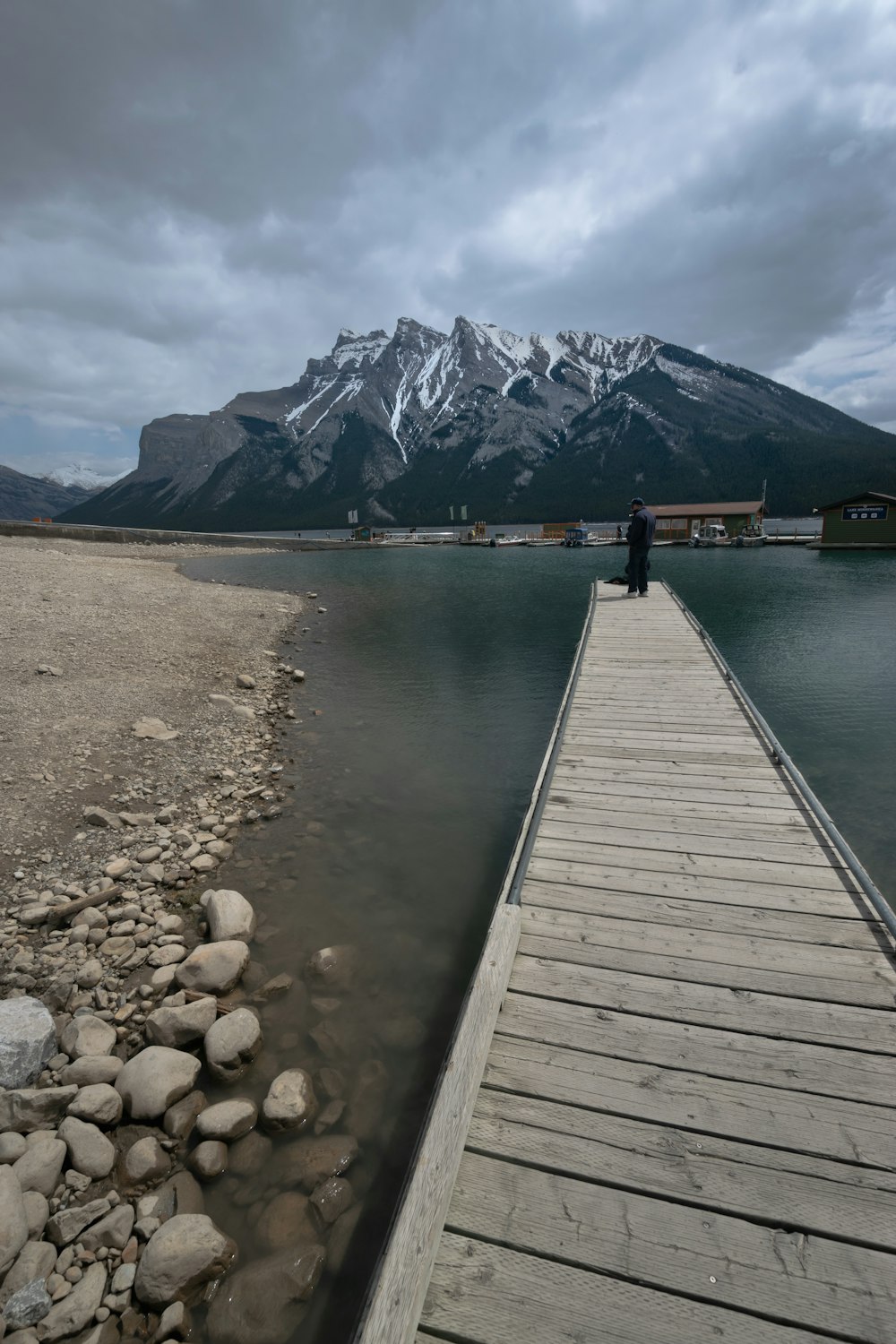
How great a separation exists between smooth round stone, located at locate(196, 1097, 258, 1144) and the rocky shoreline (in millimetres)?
16

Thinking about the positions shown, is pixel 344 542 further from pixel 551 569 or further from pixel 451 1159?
pixel 451 1159

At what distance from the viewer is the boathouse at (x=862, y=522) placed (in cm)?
5609

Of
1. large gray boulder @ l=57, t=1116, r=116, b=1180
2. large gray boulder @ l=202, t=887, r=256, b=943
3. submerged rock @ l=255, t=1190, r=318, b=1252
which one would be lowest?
submerged rock @ l=255, t=1190, r=318, b=1252

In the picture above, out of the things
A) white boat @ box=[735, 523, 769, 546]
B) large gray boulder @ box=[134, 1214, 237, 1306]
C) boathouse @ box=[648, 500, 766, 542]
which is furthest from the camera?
boathouse @ box=[648, 500, 766, 542]

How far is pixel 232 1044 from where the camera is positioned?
5.34m

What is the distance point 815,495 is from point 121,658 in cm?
18349

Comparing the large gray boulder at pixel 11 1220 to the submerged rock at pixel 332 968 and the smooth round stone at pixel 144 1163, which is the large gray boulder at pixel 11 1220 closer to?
the smooth round stone at pixel 144 1163

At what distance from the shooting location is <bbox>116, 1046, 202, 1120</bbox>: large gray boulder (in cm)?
486

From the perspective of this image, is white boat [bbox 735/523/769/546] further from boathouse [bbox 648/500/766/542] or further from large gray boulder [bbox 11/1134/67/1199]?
large gray boulder [bbox 11/1134/67/1199]

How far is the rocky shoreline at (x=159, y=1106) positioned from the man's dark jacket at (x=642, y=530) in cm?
1609

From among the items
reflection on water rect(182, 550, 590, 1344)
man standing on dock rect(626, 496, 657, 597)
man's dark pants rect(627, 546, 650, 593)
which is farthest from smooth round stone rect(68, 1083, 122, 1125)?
man's dark pants rect(627, 546, 650, 593)

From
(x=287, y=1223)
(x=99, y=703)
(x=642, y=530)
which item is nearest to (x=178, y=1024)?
(x=287, y=1223)

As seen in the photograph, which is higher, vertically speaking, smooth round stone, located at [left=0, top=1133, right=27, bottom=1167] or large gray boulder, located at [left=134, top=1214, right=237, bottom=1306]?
smooth round stone, located at [left=0, top=1133, right=27, bottom=1167]

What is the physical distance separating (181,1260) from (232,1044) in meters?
1.57
